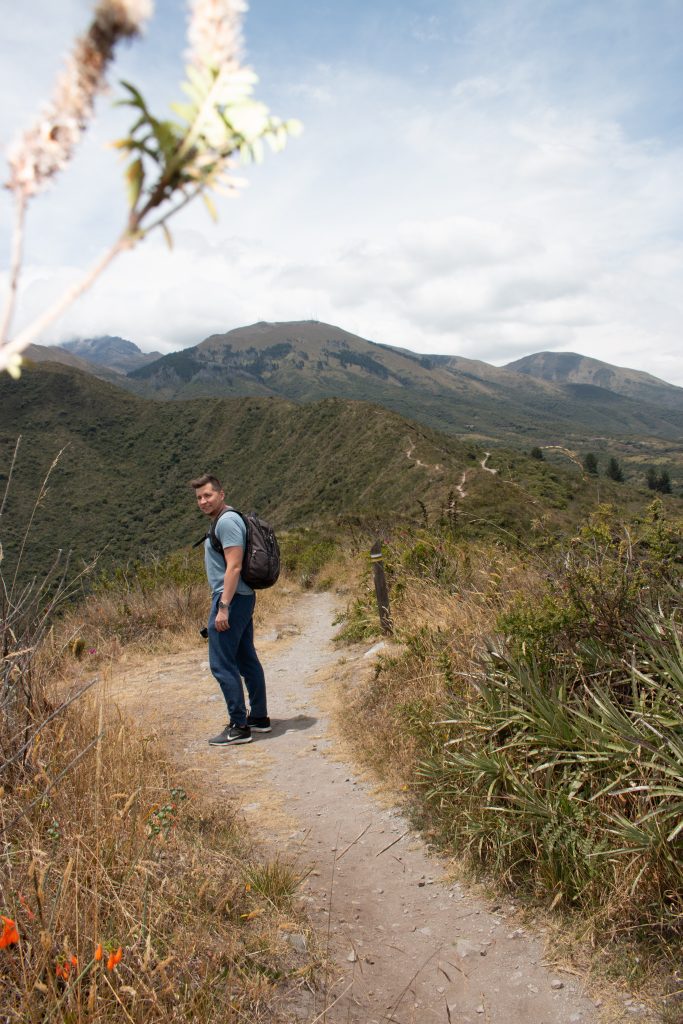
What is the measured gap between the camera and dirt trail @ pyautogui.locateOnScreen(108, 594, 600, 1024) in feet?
7.14

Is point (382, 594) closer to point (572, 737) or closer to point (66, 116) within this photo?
point (572, 737)

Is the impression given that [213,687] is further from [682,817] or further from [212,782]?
[682,817]

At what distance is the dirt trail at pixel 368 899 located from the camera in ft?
7.14

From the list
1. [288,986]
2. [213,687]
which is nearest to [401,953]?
[288,986]

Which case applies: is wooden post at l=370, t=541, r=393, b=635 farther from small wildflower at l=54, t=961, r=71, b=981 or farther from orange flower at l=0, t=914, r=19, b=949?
orange flower at l=0, t=914, r=19, b=949

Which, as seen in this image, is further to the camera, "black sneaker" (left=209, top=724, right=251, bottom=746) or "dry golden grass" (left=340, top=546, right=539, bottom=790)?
"black sneaker" (left=209, top=724, right=251, bottom=746)

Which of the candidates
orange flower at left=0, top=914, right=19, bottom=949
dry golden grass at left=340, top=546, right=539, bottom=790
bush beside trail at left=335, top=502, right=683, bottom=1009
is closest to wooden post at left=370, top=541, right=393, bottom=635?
dry golden grass at left=340, top=546, right=539, bottom=790

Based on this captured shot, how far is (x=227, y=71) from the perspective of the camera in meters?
0.53

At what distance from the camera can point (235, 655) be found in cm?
472

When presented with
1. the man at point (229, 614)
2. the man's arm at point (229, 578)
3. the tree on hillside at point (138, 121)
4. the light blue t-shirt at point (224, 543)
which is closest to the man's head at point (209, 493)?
the man at point (229, 614)

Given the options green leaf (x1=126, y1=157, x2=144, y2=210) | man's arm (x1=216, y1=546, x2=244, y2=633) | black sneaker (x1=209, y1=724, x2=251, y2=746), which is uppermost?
green leaf (x1=126, y1=157, x2=144, y2=210)

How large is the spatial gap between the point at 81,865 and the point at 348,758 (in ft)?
8.51

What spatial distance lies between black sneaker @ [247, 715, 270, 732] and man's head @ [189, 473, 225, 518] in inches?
67.0

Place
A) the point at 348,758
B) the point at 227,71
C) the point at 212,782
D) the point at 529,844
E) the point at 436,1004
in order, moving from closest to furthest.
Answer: the point at 227,71, the point at 436,1004, the point at 529,844, the point at 212,782, the point at 348,758
